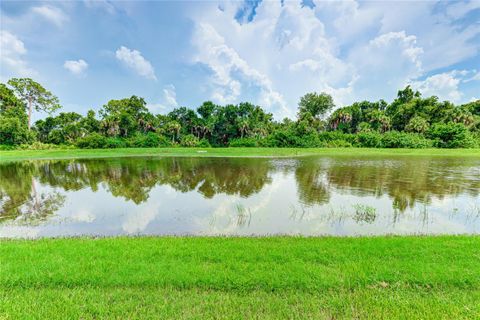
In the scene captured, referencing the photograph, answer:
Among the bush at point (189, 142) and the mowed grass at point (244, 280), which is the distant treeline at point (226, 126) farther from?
the mowed grass at point (244, 280)

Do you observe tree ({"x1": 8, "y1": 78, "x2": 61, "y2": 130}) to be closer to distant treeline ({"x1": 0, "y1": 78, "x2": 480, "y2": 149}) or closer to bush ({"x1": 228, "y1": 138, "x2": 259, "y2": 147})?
distant treeline ({"x1": 0, "y1": 78, "x2": 480, "y2": 149})

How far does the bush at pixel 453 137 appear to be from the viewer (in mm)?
42719

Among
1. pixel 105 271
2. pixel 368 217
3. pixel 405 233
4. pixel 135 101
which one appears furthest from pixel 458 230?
pixel 135 101

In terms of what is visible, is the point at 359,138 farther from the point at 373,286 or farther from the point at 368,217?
the point at 373,286

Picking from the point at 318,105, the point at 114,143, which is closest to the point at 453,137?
the point at 318,105

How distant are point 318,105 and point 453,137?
114ft

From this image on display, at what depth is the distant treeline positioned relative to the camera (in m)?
44.2

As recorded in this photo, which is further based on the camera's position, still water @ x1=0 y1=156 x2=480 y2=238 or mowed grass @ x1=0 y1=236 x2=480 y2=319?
still water @ x1=0 y1=156 x2=480 y2=238

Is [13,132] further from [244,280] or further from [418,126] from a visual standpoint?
[418,126]

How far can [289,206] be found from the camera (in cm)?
880

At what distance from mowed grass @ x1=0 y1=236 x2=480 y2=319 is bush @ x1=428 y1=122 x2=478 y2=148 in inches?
2042

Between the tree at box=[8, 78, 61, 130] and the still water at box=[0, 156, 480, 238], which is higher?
the tree at box=[8, 78, 61, 130]

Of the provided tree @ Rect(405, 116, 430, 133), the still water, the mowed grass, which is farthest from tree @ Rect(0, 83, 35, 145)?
tree @ Rect(405, 116, 430, 133)

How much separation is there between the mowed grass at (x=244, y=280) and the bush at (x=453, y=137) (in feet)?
170
